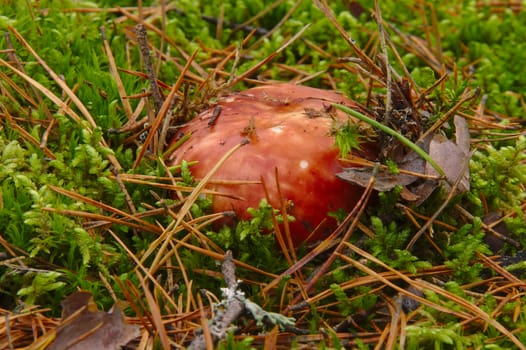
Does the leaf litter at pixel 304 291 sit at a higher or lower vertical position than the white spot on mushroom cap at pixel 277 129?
lower

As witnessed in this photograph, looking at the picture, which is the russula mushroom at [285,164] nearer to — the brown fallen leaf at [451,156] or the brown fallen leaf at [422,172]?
the brown fallen leaf at [422,172]

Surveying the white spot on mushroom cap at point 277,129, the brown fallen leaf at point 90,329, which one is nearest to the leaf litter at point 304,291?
the brown fallen leaf at point 90,329

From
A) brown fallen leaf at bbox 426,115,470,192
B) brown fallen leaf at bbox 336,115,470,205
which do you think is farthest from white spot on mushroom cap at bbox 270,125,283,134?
brown fallen leaf at bbox 426,115,470,192

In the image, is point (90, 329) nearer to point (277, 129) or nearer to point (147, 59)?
point (277, 129)

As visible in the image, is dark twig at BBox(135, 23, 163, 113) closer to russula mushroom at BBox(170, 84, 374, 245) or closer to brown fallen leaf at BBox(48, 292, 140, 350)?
russula mushroom at BBox(170, 84, 374, 245)

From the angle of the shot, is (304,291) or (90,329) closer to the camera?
(90,329)

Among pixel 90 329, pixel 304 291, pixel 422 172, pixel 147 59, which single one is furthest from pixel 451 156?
pixel 90 329
